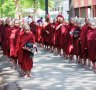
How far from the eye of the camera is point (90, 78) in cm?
1298

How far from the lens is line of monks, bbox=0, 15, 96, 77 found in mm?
13289

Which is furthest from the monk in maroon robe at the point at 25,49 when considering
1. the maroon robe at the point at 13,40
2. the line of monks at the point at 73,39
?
the line of monks at the point at 73,39

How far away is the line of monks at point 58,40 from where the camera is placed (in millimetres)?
13289

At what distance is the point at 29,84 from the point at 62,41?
719cm

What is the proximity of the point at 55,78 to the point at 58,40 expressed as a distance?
716 centimetres

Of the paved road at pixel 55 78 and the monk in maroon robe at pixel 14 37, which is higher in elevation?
the monk in maroon robe at pixel 14 37

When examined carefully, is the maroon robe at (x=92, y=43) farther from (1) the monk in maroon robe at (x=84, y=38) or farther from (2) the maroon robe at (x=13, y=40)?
(2) the maroon robe at (x=13, y=40)

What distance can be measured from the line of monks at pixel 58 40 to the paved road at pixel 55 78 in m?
0.43

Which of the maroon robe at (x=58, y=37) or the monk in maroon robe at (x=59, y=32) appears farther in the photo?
the maroon robe at (x=58, y=37)

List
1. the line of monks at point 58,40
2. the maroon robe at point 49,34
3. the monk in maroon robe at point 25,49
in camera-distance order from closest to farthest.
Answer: the monk in maroon robe at point 25,49 < the line of monks at point 58,40 < the maroon robe at point 49,34

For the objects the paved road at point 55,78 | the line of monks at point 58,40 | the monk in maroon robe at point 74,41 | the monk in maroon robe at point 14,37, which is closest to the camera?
the paved road at point 55,78

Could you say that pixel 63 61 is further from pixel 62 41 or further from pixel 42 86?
pixel 42 86

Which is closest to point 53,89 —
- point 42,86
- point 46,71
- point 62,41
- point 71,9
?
point 42,86

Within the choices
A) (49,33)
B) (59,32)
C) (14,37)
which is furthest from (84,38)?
(49,33)
